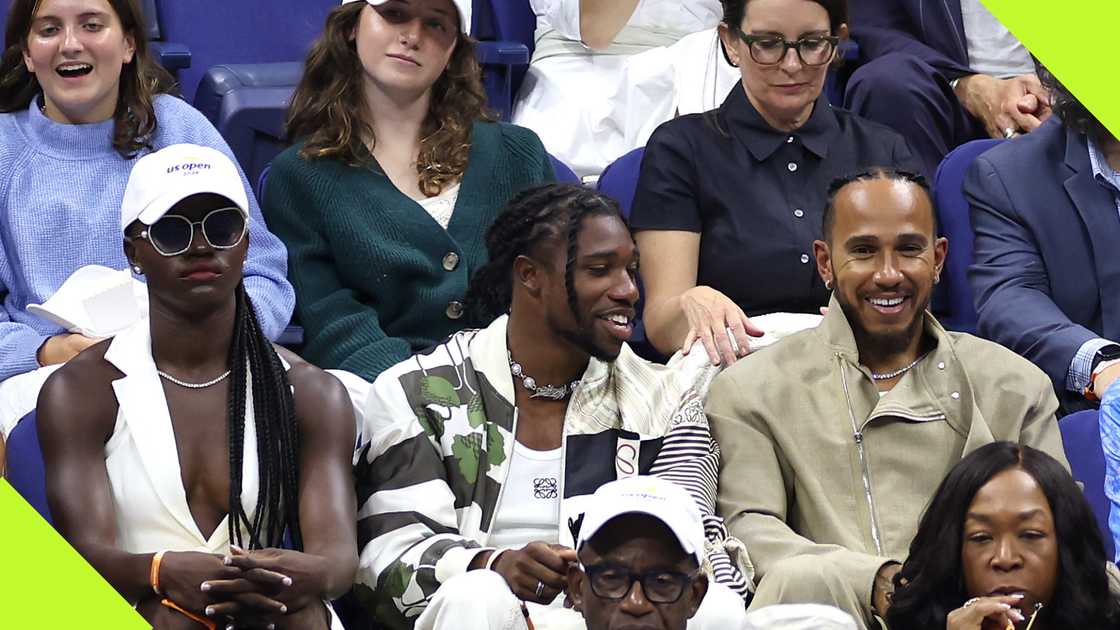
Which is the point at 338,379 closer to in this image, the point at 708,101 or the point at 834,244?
the point at 834,244

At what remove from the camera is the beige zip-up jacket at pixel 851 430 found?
3316 millimetres

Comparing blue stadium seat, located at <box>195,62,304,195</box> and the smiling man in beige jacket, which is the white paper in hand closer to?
blue stadium seat, located at <box>195,62,304,195</box>

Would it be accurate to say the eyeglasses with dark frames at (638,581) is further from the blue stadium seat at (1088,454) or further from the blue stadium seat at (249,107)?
the blue stadium seat at (249,107)

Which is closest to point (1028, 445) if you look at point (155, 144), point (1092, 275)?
point (1092, 275)

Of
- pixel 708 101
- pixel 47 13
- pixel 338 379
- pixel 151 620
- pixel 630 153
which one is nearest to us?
pixel 151 620

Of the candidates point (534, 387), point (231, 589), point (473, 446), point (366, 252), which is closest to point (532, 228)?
point (534, 387)

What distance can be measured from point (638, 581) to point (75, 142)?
1640 mm

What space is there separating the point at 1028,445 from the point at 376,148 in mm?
1497

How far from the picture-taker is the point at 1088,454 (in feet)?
11.4

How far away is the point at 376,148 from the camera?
404cm

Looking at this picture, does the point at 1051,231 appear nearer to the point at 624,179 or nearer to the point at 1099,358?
the point at 1099,358

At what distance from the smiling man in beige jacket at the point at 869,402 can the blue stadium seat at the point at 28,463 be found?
1.13 meters

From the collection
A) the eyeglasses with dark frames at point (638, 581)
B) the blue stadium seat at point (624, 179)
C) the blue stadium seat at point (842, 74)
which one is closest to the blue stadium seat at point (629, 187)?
the blue stadium seat at point (624, 179)

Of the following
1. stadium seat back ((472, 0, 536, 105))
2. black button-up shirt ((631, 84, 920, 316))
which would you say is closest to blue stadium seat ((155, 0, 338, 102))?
stadium seat back ((472, 0, 536, 105))
